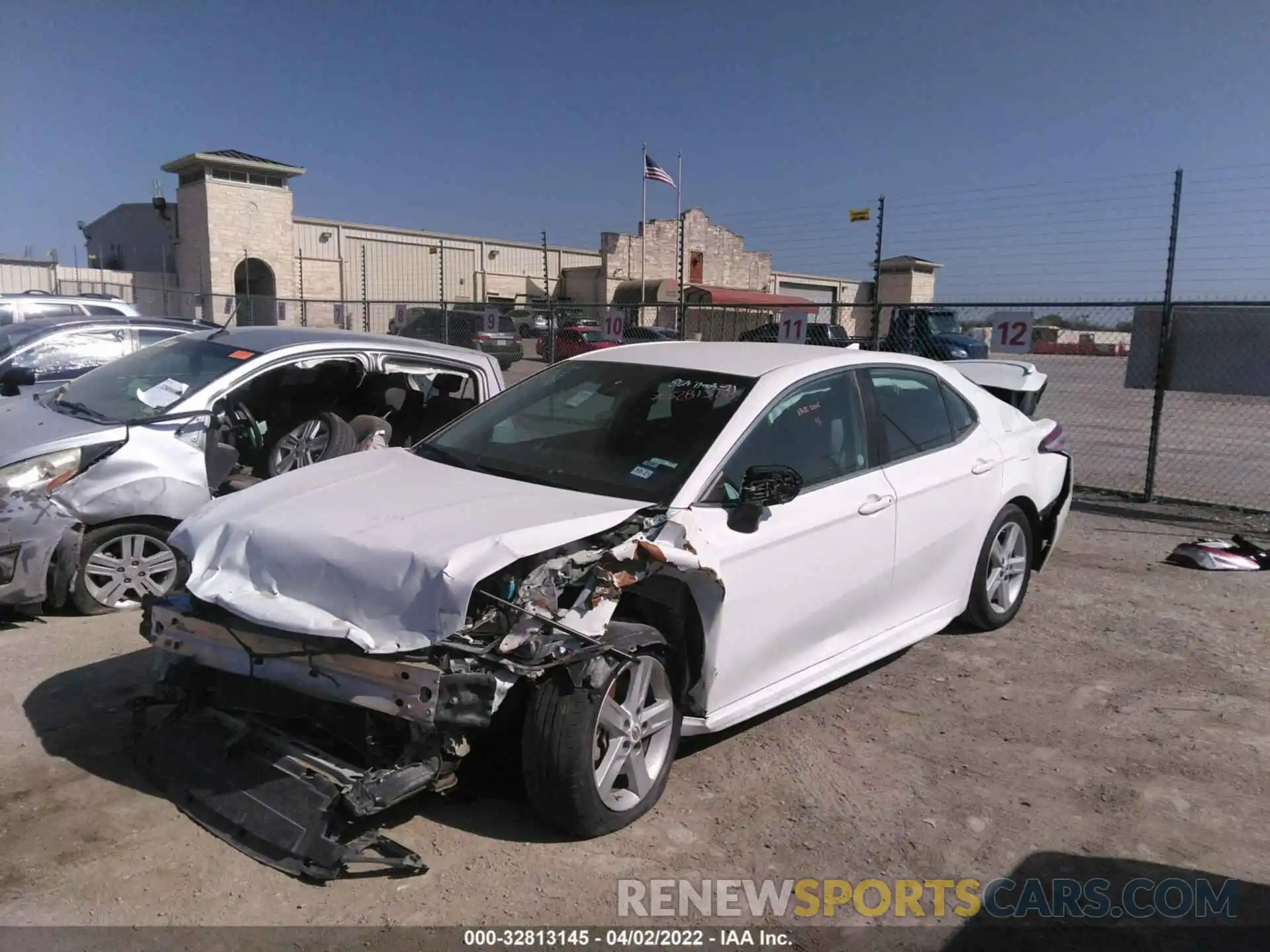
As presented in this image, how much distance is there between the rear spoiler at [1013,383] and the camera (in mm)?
6441

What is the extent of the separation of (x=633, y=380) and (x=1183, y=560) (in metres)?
4.93

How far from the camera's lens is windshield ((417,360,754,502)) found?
379 centimetres

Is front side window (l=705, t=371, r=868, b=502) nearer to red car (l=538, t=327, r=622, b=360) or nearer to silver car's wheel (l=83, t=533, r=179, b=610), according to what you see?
silver car's wheel (l=83, t=533, r=179, b=610)

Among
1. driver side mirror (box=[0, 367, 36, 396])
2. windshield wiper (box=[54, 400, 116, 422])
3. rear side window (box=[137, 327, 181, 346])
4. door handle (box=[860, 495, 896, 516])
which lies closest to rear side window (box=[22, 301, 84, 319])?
rear side window (box=[137, 327, 181, 346])

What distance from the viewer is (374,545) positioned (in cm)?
314

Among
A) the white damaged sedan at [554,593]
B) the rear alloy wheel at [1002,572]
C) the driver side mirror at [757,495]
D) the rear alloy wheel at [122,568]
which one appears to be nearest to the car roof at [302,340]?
the rear alloy wheel at [122,568]

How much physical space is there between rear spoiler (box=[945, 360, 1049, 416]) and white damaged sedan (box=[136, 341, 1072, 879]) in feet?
6.67

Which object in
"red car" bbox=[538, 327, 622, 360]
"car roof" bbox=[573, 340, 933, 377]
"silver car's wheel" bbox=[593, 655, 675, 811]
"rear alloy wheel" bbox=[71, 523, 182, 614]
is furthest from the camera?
"red car" bbox=[538, 327, 622, 360]

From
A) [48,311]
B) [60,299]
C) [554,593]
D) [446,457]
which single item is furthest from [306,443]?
[60,299]

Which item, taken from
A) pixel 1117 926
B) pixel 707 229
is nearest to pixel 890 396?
pixel 1117 926

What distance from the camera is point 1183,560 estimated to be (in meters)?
6.98

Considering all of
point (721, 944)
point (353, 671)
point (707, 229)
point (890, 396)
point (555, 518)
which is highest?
point (707, 229)

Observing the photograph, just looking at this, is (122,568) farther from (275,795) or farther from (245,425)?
(275,795)

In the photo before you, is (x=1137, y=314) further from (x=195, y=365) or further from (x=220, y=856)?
(x=220, y=856)
